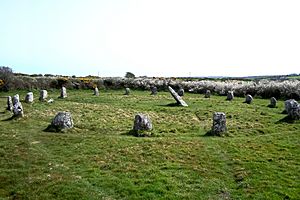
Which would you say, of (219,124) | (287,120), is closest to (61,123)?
(219,124)

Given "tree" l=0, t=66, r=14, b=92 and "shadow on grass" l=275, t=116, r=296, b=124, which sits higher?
"tree" l=0, t=66, r=14, b=92

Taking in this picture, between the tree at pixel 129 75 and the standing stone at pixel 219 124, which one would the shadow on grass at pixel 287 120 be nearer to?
the standing stone at pixel 219 124

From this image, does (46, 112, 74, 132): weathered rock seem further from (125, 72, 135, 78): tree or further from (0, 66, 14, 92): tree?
(125, 72, 135, 78): tree

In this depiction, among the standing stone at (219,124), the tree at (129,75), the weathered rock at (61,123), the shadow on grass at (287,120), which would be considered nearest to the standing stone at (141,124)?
the standing stone at (219,124)

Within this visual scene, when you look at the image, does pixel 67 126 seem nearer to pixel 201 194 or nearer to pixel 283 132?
pixel 201 194

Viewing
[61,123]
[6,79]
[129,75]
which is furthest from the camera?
[129,75]

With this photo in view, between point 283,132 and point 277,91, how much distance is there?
25.4 metres

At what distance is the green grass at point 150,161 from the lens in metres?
13.4

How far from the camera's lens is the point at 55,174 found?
14859 millimetres

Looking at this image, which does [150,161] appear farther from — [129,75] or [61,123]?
[129,75]

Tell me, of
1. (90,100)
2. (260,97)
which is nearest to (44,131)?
(90,100)

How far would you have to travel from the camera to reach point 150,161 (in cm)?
1644

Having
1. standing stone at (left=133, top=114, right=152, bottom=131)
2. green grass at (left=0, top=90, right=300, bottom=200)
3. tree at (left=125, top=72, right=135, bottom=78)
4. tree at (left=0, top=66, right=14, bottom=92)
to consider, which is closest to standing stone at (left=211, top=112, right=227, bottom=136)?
green grass at (left=0, top=90, right=300, bottom=200)

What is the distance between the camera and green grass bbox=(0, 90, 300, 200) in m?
13.4
